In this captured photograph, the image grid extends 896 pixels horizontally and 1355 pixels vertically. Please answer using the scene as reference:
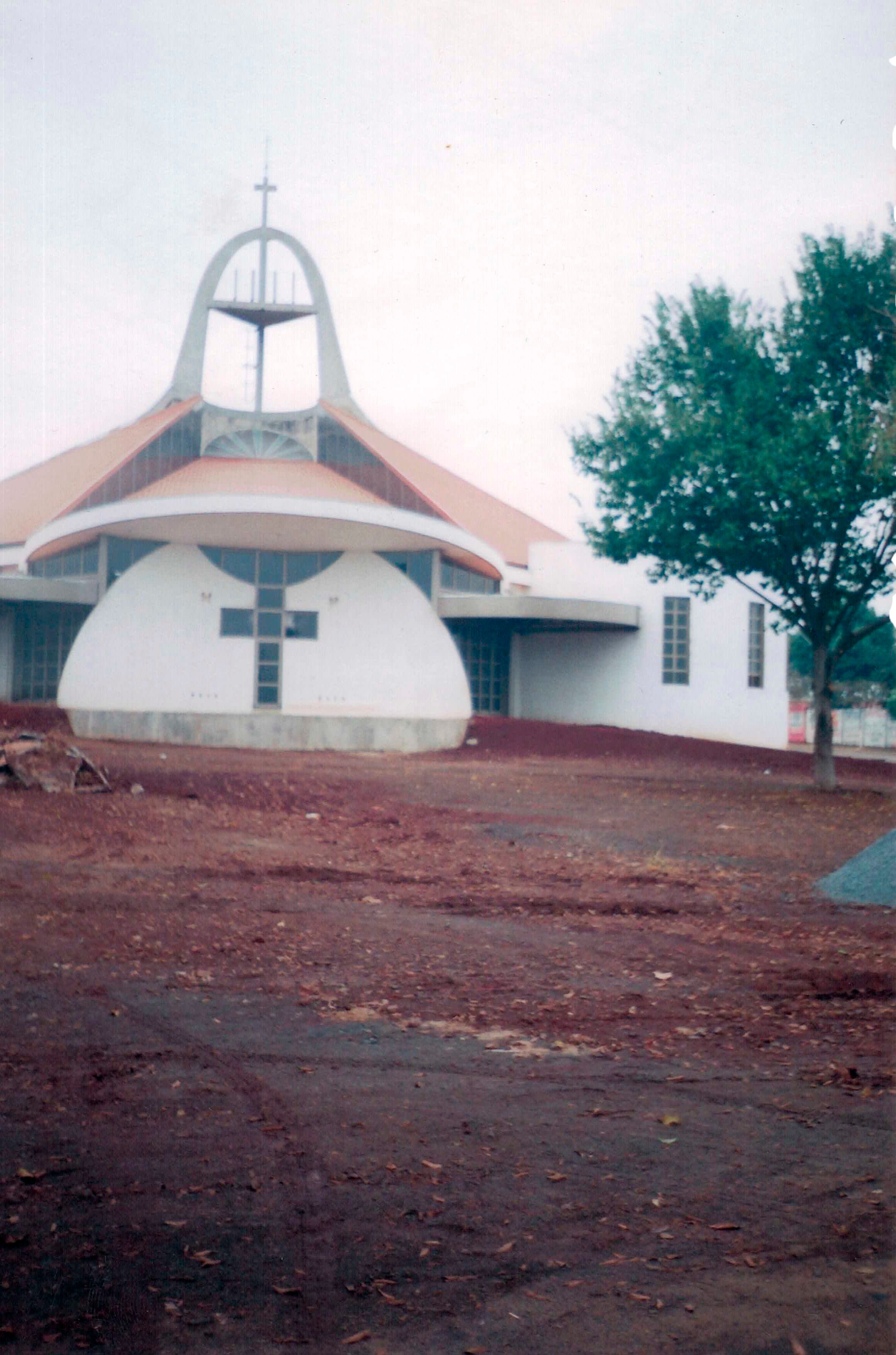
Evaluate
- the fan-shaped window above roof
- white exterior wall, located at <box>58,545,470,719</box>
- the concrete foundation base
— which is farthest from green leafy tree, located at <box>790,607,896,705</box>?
the concrete foundation base

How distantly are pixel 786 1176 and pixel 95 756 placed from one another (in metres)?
15.3

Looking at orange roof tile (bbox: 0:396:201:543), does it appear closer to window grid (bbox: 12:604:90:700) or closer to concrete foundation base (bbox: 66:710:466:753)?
window grid (bbox: 12:604:90:700)

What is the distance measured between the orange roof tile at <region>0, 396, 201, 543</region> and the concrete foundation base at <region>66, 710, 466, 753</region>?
8.96m

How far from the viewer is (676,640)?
1161 inches

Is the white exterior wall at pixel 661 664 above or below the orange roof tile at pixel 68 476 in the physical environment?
below

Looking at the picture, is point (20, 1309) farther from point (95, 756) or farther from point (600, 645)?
point (600, 645)

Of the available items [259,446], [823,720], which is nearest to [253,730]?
[823,720]

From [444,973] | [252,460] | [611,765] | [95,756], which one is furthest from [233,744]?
[444,973]

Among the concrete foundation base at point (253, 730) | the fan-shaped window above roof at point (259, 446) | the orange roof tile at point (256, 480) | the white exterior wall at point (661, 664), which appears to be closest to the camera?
the concrete foundation base at point (253, 730)

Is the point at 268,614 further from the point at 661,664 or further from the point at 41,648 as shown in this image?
the point at 661,664

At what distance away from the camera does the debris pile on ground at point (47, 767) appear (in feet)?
40.6

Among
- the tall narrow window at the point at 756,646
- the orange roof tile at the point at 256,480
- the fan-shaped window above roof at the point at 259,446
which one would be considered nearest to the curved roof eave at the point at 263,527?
the orange roof tile at the point at 256,480

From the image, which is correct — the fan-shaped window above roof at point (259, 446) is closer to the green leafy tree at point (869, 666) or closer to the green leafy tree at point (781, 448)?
the green leafy tree at point (781, 448)

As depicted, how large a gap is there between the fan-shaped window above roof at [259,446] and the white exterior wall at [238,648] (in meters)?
10.0
